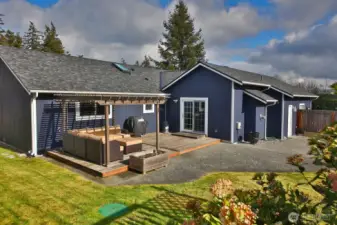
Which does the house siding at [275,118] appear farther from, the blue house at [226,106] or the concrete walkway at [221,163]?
the concrete walkway at [221,163]

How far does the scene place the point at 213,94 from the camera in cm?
1266

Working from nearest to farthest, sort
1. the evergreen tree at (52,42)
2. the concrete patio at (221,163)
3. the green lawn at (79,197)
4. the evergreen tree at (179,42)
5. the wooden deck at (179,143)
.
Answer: the green lawn at (79,197)
the concrete patio at (221,163)
the wooden deck at (179,143)
the evergreen tree at (52,42)
the evergreen tree at (179,42)

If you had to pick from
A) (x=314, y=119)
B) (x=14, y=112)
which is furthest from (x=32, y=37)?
(x=314, y=119)

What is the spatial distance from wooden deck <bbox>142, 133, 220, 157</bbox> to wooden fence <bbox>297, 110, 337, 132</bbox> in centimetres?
758

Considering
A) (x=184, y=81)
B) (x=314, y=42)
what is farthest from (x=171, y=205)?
(x=314, y=42)

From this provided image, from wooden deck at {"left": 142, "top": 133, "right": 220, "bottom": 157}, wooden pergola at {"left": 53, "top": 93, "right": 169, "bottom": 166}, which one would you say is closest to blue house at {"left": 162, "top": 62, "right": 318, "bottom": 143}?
wooden deck at {"left": 142, "top": 133, "right": 220, "bottom": 157}

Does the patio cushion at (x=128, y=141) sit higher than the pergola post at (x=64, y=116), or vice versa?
the pergola post at (x=64, y=116)

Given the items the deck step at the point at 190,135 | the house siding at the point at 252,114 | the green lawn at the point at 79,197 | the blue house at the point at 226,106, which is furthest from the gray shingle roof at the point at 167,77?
the green lawn at the point at 79,197

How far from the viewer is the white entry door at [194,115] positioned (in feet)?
43.2

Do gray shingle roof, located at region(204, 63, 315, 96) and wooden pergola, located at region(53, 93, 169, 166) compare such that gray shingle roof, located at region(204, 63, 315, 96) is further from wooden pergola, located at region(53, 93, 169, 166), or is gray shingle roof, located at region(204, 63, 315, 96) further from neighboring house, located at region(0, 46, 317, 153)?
wooden pergola, located at region(53, 93, 169, 166)

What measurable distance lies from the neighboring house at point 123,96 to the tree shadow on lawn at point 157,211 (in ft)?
14.8

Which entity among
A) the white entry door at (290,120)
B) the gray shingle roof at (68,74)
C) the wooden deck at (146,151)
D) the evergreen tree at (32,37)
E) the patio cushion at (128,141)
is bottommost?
the wooden deck at (146,151)

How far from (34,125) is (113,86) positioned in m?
4.59

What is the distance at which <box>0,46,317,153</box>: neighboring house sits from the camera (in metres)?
9.60
